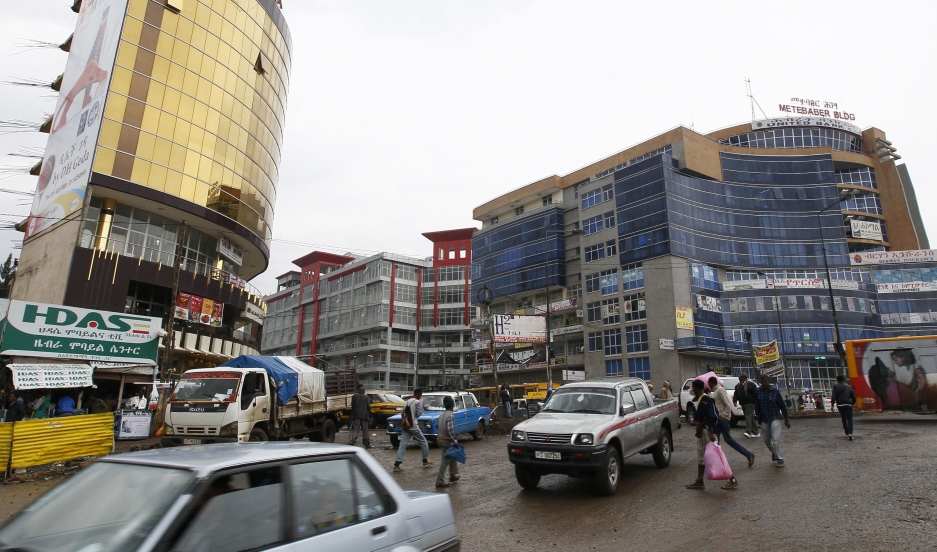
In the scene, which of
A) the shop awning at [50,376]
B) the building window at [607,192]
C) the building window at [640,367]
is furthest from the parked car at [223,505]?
the building window at [607,192]

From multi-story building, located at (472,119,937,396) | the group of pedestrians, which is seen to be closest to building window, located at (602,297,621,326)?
multi-story building, located at (472,119,937,396)

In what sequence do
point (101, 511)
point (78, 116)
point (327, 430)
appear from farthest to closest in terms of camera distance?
point (78, 116) < point (327, 430) < point (101, 511)

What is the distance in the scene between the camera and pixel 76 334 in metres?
20.0

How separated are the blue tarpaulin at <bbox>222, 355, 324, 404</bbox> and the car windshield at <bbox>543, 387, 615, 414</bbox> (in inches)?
341

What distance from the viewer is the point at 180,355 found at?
37375 mm

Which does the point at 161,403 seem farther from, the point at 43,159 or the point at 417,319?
the point at 417,319

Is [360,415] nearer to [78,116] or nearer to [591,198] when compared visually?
[78,116]

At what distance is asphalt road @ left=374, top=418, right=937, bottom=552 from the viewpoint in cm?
624

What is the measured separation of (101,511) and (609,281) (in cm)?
6081

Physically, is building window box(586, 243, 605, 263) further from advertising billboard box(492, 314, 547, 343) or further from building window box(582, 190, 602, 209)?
advertising billboard box(492, 314, 547, 343)

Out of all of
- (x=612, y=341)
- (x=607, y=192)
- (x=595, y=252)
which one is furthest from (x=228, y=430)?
(x=607, y=192)

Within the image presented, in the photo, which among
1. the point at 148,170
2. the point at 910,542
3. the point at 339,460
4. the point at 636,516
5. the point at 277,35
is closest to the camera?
the point at 339,460

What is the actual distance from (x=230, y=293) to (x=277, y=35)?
2383cm

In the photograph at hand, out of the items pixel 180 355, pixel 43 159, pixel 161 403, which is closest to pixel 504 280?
pixel 180 355
